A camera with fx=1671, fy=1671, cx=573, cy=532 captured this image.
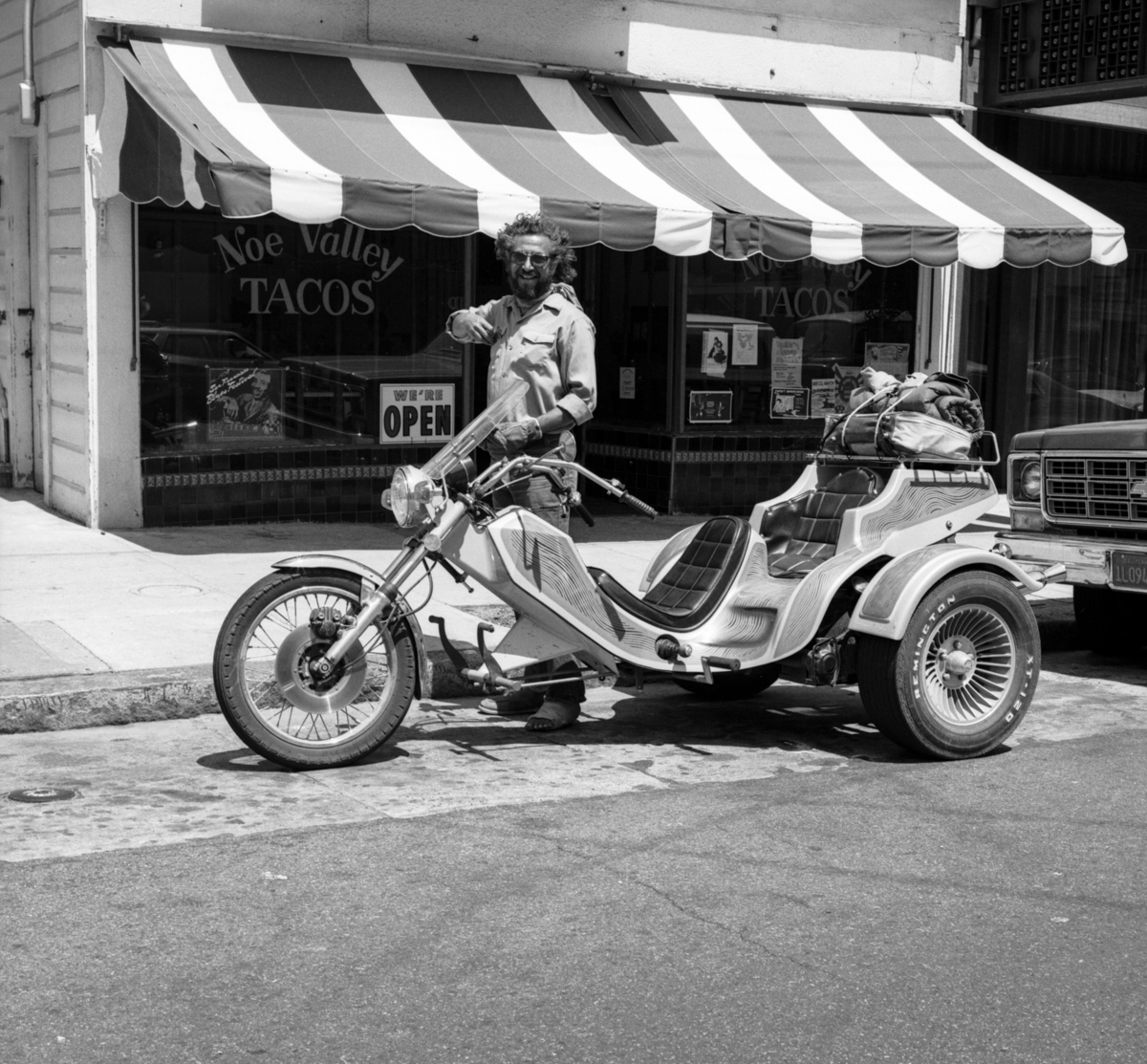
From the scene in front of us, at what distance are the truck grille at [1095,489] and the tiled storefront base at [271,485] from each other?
5059 millimetres

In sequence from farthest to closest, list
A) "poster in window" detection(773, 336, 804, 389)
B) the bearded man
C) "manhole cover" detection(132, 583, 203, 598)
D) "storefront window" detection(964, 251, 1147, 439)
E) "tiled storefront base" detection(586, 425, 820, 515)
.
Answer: "storefront window" detection(964, 251, 1147, 439), "poster in window" detection(773, 336, 804, 389), "tiled storefront base" detection(586, 425, 820, 515), "manhole cover" detection(132, 583, 203, 598), the bearded man

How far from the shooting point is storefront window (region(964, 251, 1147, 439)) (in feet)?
47.7

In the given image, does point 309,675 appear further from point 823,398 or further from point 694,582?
point 823,398

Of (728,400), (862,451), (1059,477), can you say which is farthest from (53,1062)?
(728,400)

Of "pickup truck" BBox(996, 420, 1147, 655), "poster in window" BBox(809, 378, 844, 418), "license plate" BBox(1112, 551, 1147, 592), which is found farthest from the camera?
"poster in window" BBox(809, 378, 844, 418)

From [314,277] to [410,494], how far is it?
19.8ft

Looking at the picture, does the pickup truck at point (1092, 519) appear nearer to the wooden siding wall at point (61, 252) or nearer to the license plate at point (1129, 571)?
the license plate at point (1129, 571)

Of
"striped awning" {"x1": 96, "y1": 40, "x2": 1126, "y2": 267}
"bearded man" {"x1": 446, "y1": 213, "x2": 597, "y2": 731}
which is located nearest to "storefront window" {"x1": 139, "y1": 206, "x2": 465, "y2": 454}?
"striped awning" {"x1": 96, "y1": 40, "x2": 1126, "y2": 267}

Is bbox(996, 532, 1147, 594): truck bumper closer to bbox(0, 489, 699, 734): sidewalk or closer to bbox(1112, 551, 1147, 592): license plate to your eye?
bbox(1112, 551, 1147, 592): license plate

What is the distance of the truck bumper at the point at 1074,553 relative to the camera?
7992 mm

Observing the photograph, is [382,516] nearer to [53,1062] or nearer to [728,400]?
[728,400]

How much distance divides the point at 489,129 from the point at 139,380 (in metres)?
2.82

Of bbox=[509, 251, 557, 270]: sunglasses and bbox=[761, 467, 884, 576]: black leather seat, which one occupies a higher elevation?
bbox=[509, 251, 557, 270]: sunglasses

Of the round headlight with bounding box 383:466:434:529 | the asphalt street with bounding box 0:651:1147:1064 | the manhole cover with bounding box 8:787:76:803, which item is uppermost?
the round headlight with bounding box 383:466:434:529
